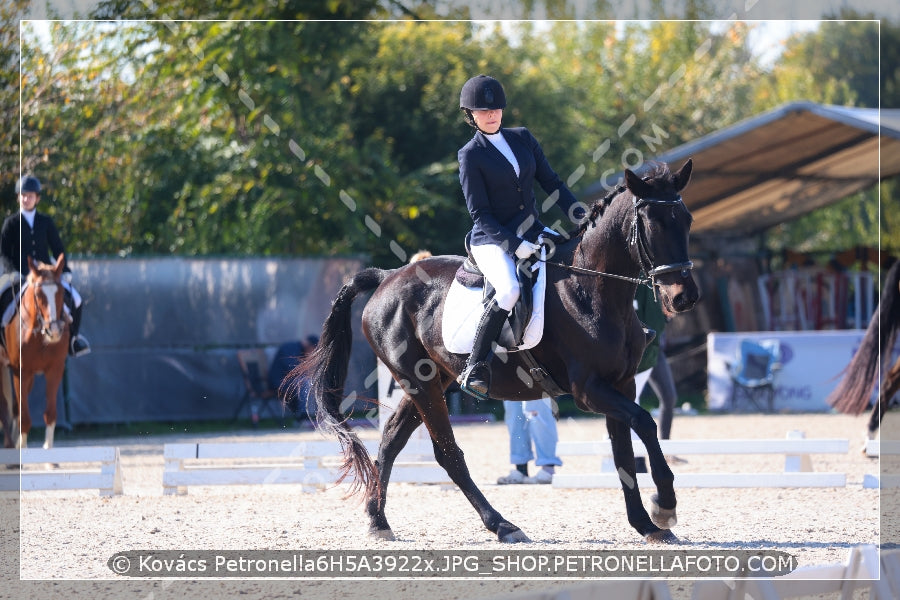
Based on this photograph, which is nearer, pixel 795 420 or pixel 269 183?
pixel 795 420

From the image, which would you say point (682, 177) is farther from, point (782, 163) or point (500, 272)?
point (782, 163)

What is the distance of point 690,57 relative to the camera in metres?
33.6

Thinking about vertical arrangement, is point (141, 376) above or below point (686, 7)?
below

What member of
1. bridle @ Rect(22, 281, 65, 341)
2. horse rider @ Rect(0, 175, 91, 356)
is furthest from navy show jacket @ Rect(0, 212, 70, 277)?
bridle @ Rect(22, 281, 65, 341)

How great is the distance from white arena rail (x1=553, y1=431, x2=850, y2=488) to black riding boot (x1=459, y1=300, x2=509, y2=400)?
2058mm

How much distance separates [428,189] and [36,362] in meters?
8.80

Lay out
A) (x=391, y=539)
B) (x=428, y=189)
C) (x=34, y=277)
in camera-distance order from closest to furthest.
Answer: (x=391, y=539) < (x=34, y=277) < (x=428, y=189)

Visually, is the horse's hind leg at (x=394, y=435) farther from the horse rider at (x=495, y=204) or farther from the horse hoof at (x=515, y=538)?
the horse hoof at (x=515, y=538)

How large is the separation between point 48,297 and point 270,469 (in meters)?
3.69

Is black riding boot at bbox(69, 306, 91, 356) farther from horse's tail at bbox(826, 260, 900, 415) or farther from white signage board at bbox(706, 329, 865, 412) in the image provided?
white signage board at bbox(706, 329, 865, 412)

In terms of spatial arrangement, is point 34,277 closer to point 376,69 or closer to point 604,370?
point 604,370

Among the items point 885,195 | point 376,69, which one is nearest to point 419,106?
point 376,69

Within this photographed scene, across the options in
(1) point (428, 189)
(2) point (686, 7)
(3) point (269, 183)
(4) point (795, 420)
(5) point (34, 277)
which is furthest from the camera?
(2) point (686, 7)

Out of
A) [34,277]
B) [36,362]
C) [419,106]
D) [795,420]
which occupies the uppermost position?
[419,106]
